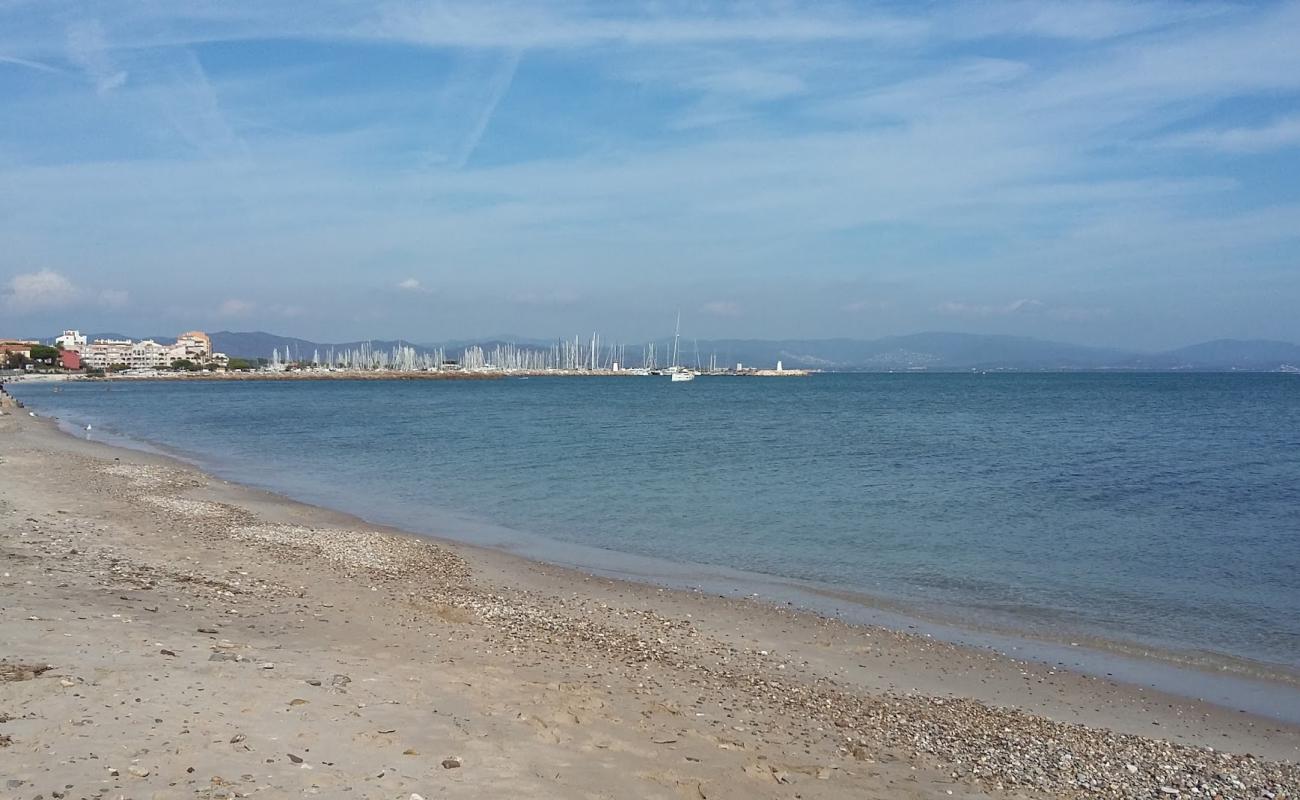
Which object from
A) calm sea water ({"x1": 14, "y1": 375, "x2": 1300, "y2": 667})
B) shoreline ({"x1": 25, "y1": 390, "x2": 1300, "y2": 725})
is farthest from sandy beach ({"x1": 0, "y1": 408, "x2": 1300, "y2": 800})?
calm sea water ({"x1": 14, "y1": 375, "x2": 1300, "y2": 667})

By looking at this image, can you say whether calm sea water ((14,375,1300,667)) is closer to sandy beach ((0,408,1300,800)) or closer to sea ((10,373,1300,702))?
sea ((10,373,1300,702))

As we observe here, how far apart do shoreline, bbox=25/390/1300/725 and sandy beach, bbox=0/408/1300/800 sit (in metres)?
0.55

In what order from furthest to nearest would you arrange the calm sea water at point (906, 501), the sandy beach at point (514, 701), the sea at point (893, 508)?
the calm sea water at point (906, 501) → the sea at point (893, 508) → the sandy beach at point (514, 701)

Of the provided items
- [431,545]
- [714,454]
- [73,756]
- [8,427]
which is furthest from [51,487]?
[8,427]

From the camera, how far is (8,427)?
48344 mm

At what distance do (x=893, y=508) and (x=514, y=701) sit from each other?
17.8 m

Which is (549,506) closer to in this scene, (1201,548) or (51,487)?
(51,487)

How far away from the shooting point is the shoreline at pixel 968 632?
36.5ft

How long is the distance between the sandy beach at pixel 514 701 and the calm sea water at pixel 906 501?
370 cm

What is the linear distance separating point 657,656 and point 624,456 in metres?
28.1

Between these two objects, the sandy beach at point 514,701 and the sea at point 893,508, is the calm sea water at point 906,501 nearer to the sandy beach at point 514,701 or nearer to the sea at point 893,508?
the sea at point 893,508

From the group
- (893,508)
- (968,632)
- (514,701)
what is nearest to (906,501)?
(893,508)

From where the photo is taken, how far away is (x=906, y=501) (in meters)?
26.0

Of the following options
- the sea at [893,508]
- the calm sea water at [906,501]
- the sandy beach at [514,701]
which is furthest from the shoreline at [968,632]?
the sandy beach at [514,701]
